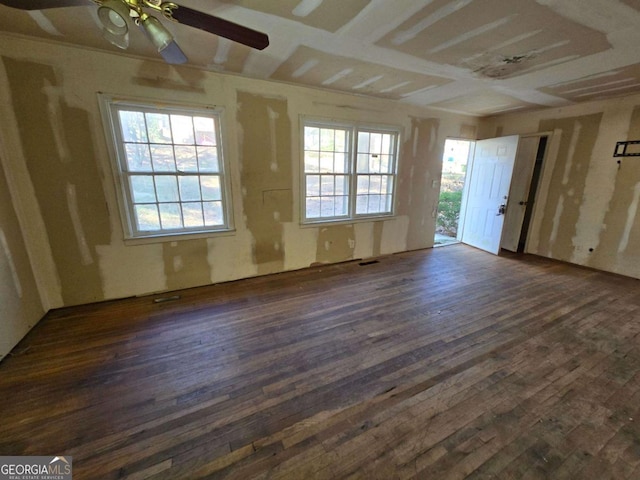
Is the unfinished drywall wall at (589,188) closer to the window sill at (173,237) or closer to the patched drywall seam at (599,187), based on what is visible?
the patched drywall seam at (599,187)

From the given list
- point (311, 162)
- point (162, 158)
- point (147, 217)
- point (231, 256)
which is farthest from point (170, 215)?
point (311, 162)

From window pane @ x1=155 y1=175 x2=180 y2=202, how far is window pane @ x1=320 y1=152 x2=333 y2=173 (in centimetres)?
195

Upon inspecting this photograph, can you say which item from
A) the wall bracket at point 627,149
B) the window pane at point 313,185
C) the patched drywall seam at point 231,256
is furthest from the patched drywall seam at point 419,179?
the patched drywall seam at point 231,256

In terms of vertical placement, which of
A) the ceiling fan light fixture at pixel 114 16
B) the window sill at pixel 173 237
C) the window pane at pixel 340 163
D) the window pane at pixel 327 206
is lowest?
the window sill at pixel 173 237

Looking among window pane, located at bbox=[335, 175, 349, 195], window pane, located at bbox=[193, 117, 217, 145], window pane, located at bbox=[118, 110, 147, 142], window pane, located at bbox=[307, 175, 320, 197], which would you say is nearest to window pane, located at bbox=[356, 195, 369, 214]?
window pane, located at bbox=[335, 175, 349, 195]

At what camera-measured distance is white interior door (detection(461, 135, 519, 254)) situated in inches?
175

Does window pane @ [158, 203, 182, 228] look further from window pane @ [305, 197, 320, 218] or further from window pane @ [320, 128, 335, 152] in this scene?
window pane @ [320, 128, 335, 152]

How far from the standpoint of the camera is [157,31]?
1.43m

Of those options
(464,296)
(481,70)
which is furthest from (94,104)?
(464,296)

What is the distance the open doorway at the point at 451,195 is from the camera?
6.37 m

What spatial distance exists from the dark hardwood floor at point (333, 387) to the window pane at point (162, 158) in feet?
5.00

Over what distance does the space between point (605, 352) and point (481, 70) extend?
289 centimetres

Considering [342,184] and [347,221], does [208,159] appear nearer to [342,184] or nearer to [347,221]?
[342,184]

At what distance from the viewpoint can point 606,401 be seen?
1.73 metres
